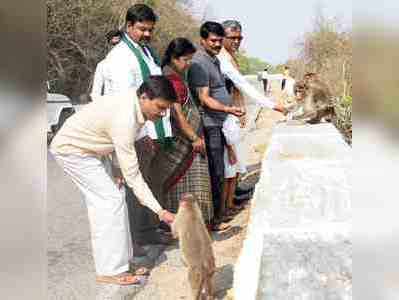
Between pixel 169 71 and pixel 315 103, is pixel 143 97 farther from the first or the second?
pixel 315 103

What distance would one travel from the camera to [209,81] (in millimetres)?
4168

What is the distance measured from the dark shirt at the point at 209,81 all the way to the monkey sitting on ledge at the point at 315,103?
4.61ft

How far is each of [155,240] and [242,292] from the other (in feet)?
5.62

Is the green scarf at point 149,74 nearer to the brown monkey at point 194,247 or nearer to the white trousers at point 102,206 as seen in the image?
the white trousers at point 102,206

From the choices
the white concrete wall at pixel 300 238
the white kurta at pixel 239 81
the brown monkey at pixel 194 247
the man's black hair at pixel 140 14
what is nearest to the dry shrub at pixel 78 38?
the white kurta at pixel 239 81

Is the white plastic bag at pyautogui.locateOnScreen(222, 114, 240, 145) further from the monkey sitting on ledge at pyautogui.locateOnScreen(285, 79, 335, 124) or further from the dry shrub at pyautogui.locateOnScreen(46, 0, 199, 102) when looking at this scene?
the dry shrub at pyautogui.locateOnScreen(46, 0, 199, 102)

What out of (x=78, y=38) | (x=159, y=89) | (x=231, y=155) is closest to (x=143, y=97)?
(x=159, y=89)

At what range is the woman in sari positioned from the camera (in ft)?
12.4

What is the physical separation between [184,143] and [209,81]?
0.57 metres

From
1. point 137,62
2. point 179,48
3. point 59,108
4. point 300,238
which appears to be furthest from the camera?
point 59,108

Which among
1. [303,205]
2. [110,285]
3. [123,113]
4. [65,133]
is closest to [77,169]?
[65,133]

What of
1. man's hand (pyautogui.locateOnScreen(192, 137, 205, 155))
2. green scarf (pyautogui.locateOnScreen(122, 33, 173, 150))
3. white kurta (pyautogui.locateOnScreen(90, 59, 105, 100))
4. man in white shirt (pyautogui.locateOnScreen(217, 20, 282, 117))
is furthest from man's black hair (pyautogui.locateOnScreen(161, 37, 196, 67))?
man in white shirt (pyautogui.locateOnScreen(217, 20, 282, 117))

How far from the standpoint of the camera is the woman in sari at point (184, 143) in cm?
377

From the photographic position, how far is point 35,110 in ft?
5.80
